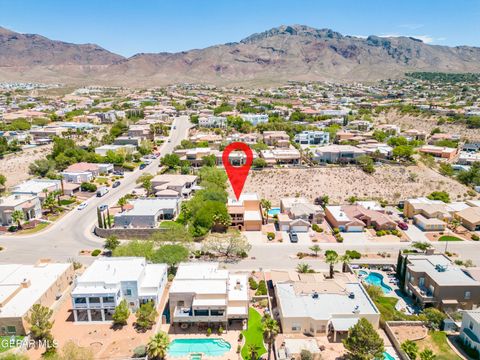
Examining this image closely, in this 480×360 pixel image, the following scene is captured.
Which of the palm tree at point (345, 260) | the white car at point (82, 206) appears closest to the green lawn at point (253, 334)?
the palm tree at point (345, 260)

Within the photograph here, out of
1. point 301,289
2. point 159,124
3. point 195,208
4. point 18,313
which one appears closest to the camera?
point 18,313

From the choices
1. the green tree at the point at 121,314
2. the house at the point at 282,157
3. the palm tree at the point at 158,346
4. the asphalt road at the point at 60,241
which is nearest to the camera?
the palm tree at the point at 158,346

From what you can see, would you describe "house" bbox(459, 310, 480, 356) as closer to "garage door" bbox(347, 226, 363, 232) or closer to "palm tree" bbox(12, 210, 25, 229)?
"garage door" bbox(347, 226, 363, 232)

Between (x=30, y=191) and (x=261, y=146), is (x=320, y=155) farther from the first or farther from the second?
(x=30, y=191)

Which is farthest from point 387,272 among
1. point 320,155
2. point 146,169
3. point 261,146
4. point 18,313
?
point 146,169

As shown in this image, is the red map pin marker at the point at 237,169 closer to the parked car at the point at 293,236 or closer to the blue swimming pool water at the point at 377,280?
the parked car at the point at 293,236

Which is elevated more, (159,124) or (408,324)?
(159,124)

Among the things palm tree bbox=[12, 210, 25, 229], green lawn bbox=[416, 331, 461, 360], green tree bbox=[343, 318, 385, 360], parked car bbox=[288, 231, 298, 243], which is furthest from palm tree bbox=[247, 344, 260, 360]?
palm tree bbox=[12, 210, 25, 229]
